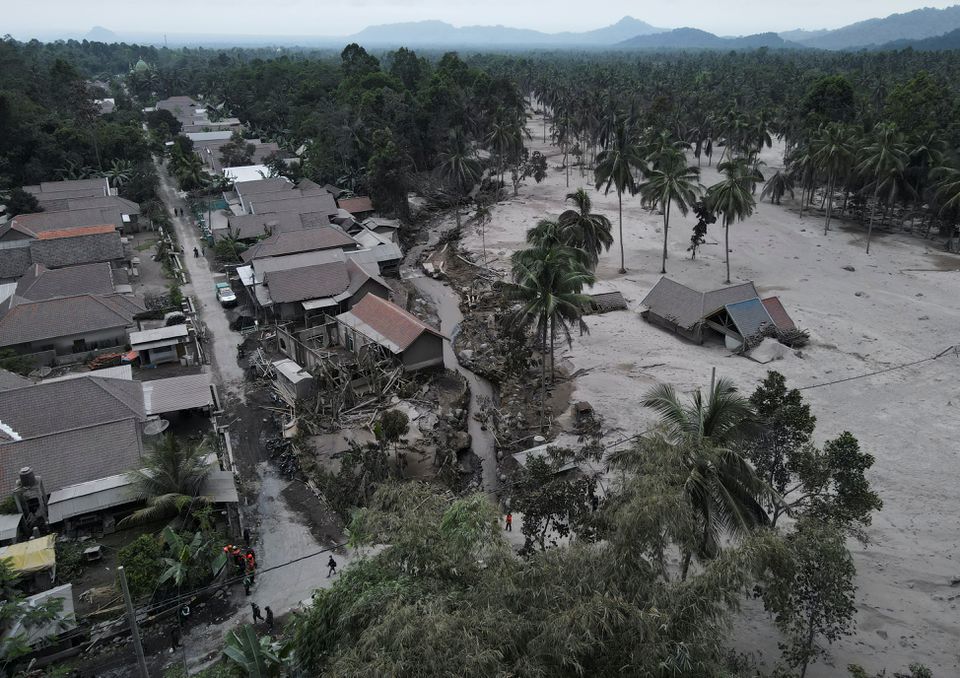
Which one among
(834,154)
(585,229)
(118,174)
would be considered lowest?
(585,229)

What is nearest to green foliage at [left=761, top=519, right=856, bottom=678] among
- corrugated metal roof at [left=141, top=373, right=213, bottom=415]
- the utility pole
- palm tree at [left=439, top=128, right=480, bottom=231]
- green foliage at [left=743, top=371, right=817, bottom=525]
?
green foliage at [left=743, top=371, right=817, bottom=525]

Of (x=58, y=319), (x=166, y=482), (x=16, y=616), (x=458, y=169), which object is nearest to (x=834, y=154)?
(x=458, y=169)

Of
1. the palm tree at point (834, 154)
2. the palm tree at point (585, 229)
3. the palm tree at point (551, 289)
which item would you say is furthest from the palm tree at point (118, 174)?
the palm tree at point (834, 154)

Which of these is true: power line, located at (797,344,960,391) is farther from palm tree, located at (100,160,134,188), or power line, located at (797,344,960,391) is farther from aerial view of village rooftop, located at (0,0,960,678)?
palm tree, located at (100,160,134,188)

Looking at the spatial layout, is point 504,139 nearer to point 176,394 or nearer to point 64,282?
point 64,282

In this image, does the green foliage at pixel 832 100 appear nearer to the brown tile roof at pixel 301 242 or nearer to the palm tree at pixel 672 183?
the palm tree at pixel 672 183

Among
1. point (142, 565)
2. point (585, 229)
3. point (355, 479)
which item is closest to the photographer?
Answer: point (142, 565)


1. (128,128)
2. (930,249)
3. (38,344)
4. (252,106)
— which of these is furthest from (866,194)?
(252,106)
